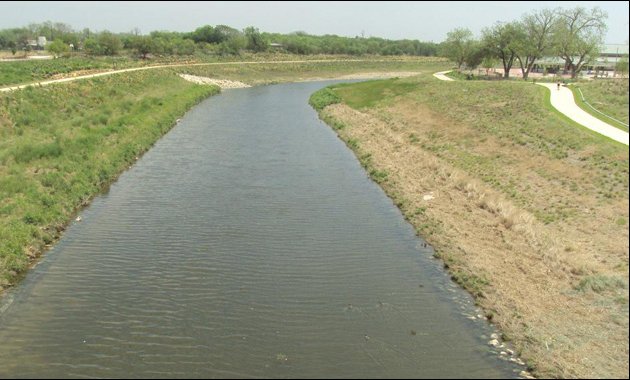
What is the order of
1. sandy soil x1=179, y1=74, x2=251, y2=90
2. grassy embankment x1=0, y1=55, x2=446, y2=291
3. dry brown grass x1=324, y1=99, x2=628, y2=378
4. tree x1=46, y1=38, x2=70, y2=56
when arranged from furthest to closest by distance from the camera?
tree x1=46, y1=38, x2=70, y2=56 → sandy soil x1=179, y1=74, x2=251, y2=90 → grassy embankment x1=0, y1=55, x2=446, y2=291 → dry brown grass x1=324, y1=99, x2=628, y2=378

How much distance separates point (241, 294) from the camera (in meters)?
16.6

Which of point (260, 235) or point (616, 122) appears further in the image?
point (616, 122)

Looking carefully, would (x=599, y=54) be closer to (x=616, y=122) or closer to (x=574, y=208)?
(x=616, y=122)

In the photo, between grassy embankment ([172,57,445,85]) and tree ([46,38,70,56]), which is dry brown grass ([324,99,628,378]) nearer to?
grassy embankment ([172,57,445,85])

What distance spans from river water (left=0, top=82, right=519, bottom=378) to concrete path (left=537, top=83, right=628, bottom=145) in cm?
1337

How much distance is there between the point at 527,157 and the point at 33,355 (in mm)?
26640

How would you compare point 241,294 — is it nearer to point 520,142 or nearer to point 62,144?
point 62,144

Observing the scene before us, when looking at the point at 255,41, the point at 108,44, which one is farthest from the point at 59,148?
the point at 255,41

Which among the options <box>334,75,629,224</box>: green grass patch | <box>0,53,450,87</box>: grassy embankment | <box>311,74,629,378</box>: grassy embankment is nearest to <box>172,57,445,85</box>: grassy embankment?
<box>0,53,450,87</box>: grassy embankment

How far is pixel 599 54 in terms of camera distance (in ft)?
233

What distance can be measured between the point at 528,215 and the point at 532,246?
3.08m

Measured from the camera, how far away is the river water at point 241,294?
13281mm

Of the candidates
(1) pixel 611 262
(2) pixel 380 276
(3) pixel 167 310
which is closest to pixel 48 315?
(3) pixel 167 310

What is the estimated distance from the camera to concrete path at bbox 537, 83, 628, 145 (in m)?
28.6
